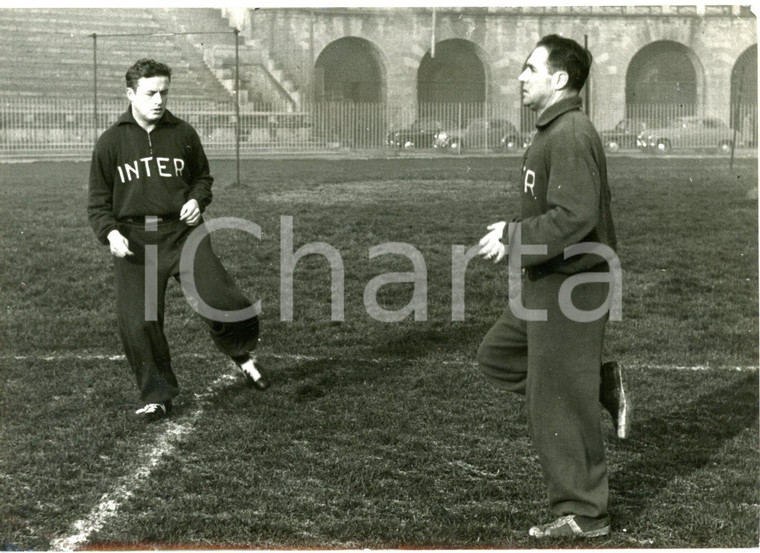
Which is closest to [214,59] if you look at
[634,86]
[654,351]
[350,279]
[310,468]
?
[634,86]

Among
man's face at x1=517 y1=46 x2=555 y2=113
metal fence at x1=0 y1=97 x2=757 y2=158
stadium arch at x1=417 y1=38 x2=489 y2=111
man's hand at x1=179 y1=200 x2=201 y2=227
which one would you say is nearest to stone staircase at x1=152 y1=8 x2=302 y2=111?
metal fence at x1=0 y1=97 x2=757 y2=158

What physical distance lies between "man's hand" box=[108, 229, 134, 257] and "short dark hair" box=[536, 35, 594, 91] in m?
2.70

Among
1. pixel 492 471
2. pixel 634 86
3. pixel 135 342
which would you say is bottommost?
pixel 492 471

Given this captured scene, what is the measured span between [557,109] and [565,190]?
36cm

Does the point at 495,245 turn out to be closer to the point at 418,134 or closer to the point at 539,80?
the point at 539,80

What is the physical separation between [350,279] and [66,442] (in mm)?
5726

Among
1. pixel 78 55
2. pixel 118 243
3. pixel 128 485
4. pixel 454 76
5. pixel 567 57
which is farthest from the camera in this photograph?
pixel 454 76

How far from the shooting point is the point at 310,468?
17.3 ft

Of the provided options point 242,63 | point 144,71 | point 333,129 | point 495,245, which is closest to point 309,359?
point 144,71

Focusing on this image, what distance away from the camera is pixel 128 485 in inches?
197

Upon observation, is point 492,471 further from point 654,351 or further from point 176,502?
point 654,351

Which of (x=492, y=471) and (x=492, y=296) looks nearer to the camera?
(x=492, y=471)

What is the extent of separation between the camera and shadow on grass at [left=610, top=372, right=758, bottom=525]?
4.91 meters

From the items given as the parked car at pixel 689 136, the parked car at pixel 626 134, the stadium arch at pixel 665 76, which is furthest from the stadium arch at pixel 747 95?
the parked car at pixel 626 134
